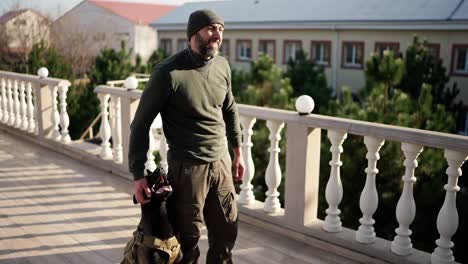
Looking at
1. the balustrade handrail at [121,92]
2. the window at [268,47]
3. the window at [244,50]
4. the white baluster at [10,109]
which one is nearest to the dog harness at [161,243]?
the balustrade handrail at [121,92]

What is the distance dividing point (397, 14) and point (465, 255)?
15.8 m

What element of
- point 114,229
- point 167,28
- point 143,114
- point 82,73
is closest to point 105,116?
point 114,229

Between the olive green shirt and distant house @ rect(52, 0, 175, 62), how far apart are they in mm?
35787

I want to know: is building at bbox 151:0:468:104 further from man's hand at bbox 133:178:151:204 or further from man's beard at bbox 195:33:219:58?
man's hand at bbox 133:178:151:204

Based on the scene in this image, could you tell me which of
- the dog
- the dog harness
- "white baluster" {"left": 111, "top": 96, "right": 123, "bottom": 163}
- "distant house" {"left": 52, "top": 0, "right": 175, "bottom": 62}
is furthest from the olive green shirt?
"distant house" {"left": 52, "top": 0, "right": 175, "bottom": 62}

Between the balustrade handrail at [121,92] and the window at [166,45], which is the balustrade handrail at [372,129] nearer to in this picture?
the balustrade handrail at [121,92]

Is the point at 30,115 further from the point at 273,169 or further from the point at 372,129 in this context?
the point at 372,129

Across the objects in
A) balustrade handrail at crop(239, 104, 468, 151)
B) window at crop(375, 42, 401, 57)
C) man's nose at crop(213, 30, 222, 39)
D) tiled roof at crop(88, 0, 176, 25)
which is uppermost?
tiled roof at crop(88, 0, 176, 25)

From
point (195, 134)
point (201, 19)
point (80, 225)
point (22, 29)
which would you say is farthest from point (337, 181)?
point (22, 29)

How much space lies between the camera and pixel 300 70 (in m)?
16.7

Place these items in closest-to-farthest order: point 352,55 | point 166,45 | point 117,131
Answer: point 117,131 → point 352,55 → point 166,45

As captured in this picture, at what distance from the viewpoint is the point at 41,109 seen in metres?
6.42

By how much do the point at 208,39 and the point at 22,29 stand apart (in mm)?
29584

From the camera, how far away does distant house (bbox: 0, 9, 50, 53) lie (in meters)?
27.3
